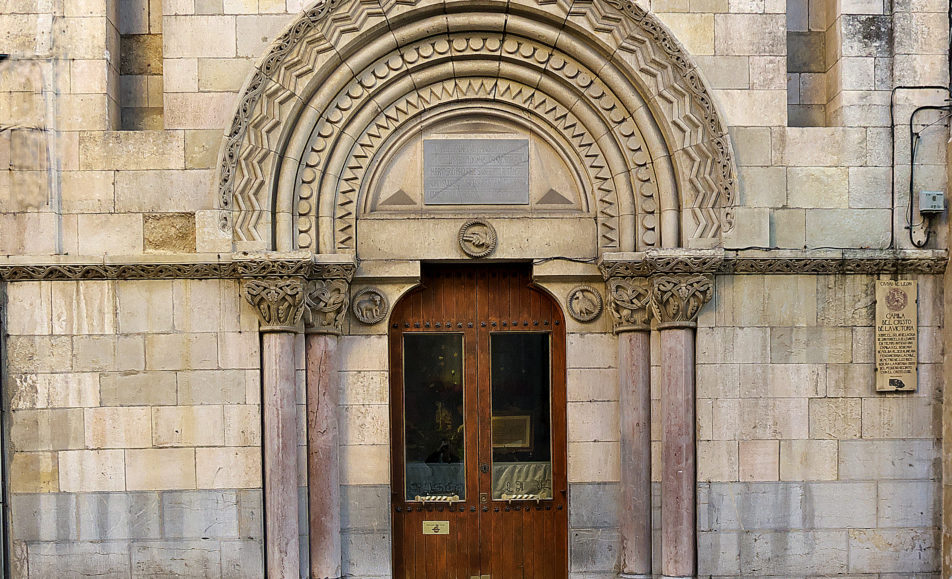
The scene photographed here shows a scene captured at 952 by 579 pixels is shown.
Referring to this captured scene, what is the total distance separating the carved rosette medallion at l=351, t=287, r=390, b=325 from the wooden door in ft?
0.69

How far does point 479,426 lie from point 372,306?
143 cm

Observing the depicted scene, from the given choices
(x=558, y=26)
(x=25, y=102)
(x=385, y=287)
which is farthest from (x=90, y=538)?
(x=558, y=26)

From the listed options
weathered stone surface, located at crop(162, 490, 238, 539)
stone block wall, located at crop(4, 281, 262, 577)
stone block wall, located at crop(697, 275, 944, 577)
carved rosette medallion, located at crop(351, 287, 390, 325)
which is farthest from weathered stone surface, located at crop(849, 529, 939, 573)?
weathered stone surface, located at crop(162, 490, 238, 539)

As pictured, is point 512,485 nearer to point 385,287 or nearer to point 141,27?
point 385,287

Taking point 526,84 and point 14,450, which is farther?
point 526,84

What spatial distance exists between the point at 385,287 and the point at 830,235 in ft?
12.5

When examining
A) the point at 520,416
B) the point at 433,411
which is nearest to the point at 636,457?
the point at 520,416

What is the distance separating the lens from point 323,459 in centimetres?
682

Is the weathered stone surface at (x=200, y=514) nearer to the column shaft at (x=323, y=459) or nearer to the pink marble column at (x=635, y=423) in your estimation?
the column shaft at (x=323, y=459)

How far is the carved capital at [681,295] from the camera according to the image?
6.66 metres

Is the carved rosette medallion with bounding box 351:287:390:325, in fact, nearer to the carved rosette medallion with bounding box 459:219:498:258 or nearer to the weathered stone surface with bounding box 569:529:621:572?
the carved rosette medallion with bounding box 459:219:498:258

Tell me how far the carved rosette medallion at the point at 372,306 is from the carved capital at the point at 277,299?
1.92 feet

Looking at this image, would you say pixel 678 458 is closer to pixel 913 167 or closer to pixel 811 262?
pixel 811 262

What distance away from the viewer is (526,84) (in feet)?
23.2
